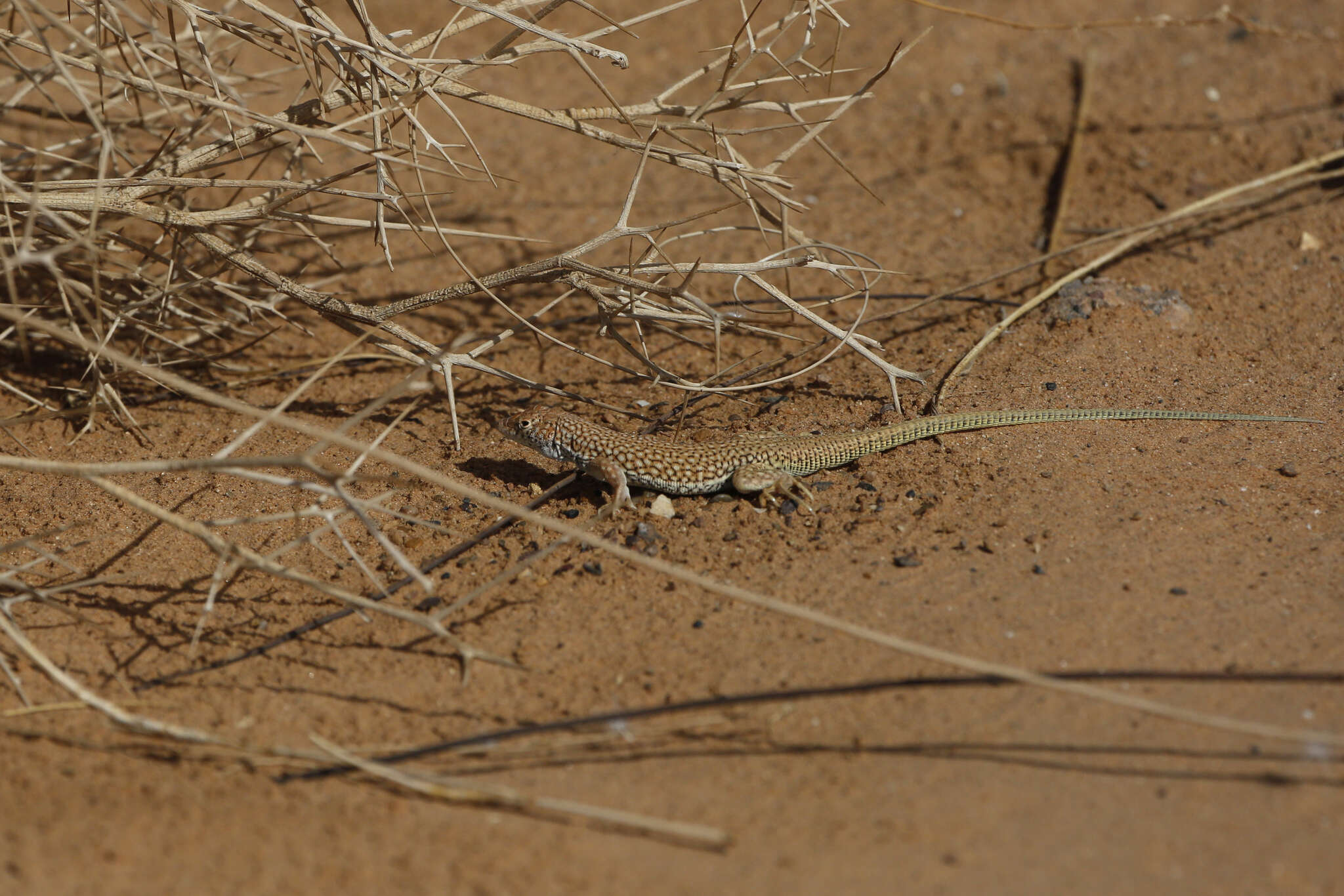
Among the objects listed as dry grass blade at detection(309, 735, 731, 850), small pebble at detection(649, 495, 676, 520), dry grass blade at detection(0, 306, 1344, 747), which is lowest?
small pebble at detection(649, 495, 676, 520)

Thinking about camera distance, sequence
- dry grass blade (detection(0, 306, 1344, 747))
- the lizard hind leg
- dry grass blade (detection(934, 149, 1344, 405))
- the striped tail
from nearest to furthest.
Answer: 1. dry grass blade (detection(0, 306, 1344, 747))
2. the lizard hind leg
3. the striped tail
4. dry grass blade (detection(934, 149, 1344, 405))

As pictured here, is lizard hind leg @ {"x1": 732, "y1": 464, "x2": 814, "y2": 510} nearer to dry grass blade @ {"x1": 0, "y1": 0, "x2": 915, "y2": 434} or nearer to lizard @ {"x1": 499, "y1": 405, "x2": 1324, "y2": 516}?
lizard @ {"x1": 499, "y1": 405, "x2": 1324, "y2": 516}

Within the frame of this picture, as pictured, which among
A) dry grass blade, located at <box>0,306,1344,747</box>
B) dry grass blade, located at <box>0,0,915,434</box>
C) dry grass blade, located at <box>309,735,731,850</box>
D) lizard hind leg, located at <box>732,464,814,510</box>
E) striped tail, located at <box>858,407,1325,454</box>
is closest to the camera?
dry grass blade, located at <box>0,306,1344,747</box>

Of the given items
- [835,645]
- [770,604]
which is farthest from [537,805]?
[835,645]

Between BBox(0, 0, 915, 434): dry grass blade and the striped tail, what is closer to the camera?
BBox(0, 0, 915, 434): dry grass blade

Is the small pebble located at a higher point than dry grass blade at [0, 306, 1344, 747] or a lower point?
lower

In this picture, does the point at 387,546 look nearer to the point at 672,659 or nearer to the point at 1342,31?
the point at 672,659

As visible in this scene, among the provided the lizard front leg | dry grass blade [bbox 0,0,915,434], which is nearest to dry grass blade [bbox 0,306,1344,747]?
dry grass blade [bbox 0,0,915,434]

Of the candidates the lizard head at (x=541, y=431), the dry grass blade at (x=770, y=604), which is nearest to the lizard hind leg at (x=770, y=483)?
the lizard head at (x=541, y=431)

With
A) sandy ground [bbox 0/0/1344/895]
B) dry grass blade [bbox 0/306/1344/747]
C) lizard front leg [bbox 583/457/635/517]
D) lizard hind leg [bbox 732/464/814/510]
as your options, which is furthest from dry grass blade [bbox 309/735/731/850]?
lizard hind leg [bbox 732/464/814/510]
